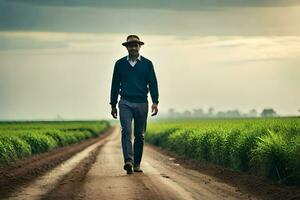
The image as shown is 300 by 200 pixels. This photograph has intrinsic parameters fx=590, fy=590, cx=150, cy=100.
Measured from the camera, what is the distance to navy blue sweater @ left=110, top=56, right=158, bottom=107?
13.5 m

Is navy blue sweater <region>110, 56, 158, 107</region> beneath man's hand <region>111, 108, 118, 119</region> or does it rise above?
above

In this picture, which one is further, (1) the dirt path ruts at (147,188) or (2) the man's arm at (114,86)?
Result: (2) the man's arm at (114,86)

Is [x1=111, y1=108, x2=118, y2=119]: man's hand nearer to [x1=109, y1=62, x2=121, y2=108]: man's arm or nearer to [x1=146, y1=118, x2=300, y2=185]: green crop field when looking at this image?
[x1=109, y1=62, x2=121, y2=108]: man's arm

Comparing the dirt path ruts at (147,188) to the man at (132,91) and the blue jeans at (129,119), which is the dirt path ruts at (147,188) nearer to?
the blue jeans at (129,119)

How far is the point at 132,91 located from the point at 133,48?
3.24ft

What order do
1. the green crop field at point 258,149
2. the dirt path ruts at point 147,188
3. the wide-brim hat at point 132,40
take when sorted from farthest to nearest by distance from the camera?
the wide-brim hat at point 132,40
the green crop field at point 258,149
the dirt path ruts at point 147,188

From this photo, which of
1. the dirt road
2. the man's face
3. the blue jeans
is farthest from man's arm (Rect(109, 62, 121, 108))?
the dirt road

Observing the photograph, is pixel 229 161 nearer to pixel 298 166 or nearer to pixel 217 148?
pixel 217 148

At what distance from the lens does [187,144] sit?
23531 mm

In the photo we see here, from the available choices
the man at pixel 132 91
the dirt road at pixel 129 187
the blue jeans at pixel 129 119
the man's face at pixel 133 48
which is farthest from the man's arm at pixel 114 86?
the dirt road at pixel 129 187

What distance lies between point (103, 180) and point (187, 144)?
1229 centimetres

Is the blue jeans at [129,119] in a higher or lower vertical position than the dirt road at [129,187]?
higher

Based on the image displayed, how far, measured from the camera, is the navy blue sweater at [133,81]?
13547 millimetres

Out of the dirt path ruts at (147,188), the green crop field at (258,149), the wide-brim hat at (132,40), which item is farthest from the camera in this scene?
the wide-brim hat at (132,40)
